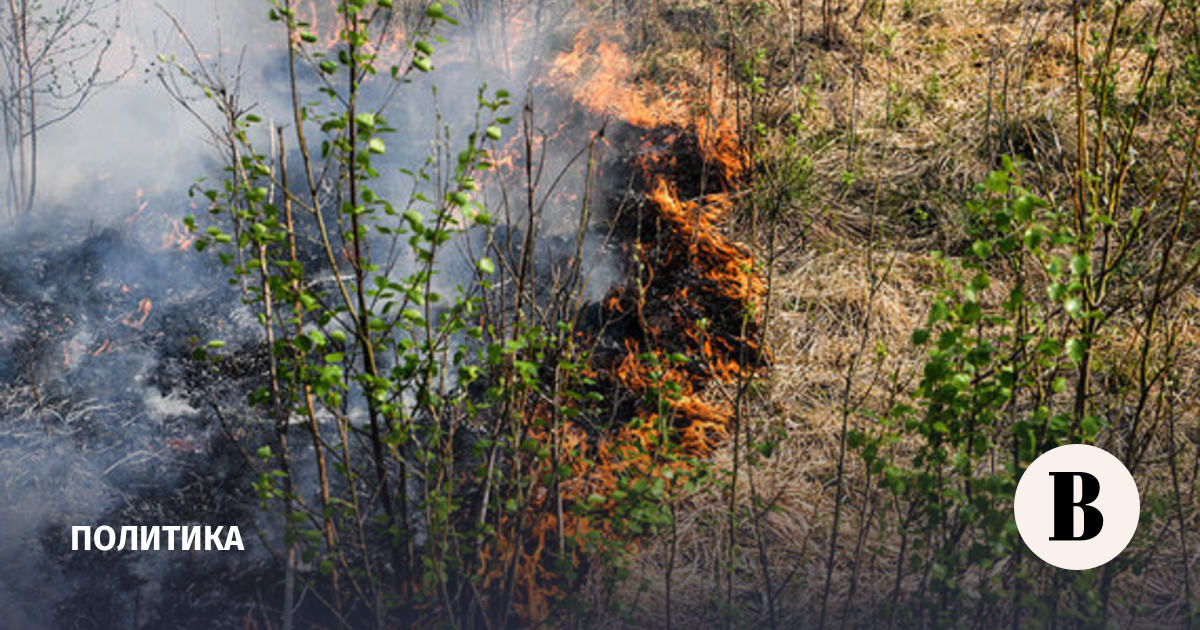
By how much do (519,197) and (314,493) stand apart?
1873 mm

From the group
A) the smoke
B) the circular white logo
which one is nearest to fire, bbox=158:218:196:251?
the smoke

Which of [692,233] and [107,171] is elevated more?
[107,171]

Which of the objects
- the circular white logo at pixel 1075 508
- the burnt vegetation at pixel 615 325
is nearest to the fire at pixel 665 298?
the burnt vegetation at pixel 615 325

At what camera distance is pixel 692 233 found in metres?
4.62

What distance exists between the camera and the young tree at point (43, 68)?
18.5 ft

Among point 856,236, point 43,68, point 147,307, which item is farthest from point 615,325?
point 43,68

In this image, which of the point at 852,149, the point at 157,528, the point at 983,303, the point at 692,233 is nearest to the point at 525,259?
the point at 157,528

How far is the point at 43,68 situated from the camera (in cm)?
582

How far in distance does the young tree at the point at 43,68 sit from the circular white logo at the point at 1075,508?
5.51 m

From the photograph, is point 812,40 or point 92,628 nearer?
point 92,628

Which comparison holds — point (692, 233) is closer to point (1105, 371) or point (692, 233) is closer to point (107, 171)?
point (1105, 371)

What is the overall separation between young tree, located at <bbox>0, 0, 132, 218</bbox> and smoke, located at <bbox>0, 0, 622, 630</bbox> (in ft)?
0.33

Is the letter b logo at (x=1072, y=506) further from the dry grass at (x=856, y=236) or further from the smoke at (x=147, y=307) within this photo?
the smoke at (x=147, y=307)

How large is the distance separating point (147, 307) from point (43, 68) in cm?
264
